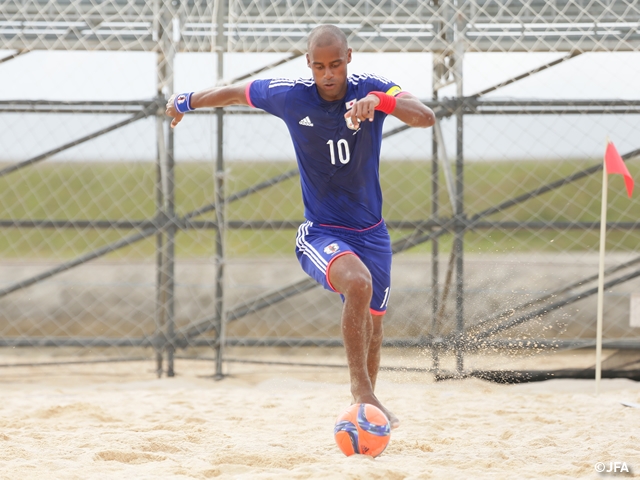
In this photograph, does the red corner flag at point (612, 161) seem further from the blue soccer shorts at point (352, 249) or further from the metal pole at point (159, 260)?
the metal pole at point (159, 260)

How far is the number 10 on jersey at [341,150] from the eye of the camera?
3340 millimetres

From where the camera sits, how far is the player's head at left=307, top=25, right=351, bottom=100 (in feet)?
9.96

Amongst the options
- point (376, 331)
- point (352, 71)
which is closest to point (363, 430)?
point (376, 331)

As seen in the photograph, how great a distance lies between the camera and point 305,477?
268 cm

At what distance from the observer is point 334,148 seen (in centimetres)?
335

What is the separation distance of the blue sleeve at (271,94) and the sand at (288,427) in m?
1.63

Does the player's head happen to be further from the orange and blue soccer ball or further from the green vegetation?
the green vegetation

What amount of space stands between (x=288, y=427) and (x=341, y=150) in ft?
5.34

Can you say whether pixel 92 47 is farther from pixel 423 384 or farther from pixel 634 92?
pixel 634 92

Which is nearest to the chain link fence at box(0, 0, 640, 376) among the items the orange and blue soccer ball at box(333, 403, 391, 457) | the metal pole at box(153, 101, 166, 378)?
the metal pole at box(153, 101, 166, 378)

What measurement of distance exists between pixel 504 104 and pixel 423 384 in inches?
Answer: 91.4

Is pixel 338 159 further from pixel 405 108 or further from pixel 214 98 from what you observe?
pixel 214 98

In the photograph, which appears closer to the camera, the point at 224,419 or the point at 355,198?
the point at 355,198

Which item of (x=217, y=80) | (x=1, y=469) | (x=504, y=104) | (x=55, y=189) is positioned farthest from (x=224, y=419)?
(x=55, y=189)
